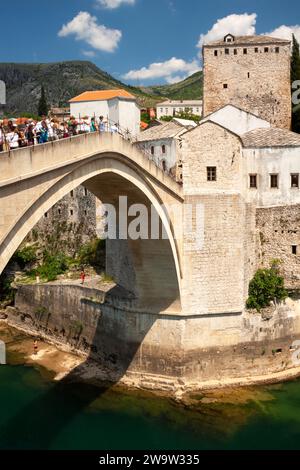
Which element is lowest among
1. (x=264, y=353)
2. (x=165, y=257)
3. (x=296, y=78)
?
(x=264, y=353)

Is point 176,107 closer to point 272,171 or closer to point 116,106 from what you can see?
point 116,106

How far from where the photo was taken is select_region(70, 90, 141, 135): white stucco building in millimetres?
43531

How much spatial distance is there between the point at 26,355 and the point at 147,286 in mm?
7858

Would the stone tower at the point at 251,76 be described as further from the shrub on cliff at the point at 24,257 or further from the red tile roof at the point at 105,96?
the red tile roof at the point at 105,96

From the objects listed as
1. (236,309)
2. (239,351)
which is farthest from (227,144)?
(239,351)

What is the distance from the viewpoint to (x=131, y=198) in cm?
1870

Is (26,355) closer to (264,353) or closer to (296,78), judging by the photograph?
(264,353)

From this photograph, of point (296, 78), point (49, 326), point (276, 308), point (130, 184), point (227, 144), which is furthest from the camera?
point (296, 78)

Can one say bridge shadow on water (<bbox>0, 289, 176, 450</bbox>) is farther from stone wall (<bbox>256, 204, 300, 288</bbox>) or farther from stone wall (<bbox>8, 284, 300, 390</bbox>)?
stone wall (<bbox>256, 204, 300, 288</bbox>)

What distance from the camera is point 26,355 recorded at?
23688 mm

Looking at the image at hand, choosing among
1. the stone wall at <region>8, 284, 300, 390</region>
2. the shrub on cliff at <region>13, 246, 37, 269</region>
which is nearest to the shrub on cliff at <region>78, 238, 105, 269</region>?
the shrub on cliff at <region>13, 246, 37, 269</region>

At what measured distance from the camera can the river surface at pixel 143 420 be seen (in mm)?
15992

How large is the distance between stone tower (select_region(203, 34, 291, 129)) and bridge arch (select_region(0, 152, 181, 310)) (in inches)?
569
